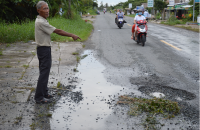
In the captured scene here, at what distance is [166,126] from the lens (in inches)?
156

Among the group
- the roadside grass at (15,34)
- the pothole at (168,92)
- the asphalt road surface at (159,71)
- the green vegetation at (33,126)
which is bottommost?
the green vegetation at (33,126)

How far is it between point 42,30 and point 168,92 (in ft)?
9.82

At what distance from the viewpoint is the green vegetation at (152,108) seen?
14.0 feet

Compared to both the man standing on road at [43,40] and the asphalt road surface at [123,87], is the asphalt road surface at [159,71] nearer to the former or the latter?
the asphalt road surface at [123,87]

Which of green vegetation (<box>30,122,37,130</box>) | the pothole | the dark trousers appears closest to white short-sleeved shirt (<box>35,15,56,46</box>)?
the dark trousers

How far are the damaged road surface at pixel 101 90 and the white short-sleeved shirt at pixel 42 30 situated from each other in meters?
1.17

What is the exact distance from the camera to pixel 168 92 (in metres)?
5.64

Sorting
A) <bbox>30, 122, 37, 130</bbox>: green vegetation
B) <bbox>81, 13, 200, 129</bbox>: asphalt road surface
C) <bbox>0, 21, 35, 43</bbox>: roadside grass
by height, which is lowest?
<bbox>30, 122, 37, 130</bbox>: green vegetation

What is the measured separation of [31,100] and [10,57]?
465 centimetres

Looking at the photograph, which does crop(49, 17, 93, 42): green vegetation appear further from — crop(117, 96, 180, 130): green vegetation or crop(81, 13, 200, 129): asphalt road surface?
crop(117, 96, 180, 130): green vegetation

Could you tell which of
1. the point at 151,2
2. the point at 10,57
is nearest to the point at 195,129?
the point at 10,57

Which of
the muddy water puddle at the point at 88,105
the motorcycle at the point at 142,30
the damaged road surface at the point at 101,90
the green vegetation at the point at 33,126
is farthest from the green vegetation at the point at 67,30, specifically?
the green vegetation at the point at 33,126

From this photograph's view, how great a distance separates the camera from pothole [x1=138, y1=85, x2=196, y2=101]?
5.34 m

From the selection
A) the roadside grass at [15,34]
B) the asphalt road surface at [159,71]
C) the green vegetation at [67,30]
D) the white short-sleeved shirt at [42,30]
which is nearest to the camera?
the white short-sleeved shirt at [42,30]
